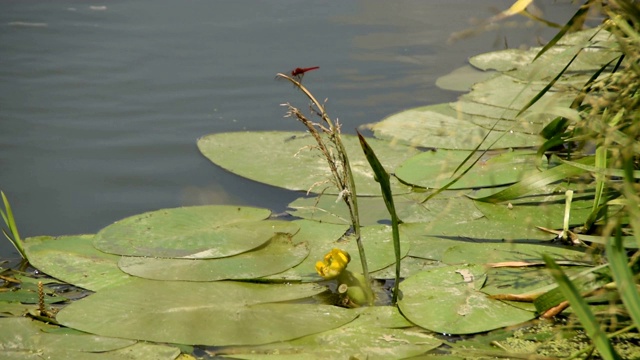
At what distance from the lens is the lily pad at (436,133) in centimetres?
221

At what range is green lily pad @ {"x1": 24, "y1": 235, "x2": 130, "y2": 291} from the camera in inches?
61.0

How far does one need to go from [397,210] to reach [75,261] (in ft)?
2.37

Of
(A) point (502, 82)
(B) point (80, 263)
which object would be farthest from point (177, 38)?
(B) point (80, 263)

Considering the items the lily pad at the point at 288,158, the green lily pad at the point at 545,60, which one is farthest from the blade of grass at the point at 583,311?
the green lily pad at the point at 545,60

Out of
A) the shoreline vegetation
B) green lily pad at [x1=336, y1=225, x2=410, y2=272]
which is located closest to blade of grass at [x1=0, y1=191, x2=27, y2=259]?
the shoreline vegetation

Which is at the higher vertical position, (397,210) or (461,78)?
(461,78)

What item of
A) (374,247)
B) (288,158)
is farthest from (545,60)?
(374,247)

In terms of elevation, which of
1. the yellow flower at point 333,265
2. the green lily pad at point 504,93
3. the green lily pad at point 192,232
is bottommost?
the green lily pad at point 192,232

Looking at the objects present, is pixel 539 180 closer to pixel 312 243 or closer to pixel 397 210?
pixel 397 210

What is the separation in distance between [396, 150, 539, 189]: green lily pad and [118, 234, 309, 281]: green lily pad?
0.44 meters

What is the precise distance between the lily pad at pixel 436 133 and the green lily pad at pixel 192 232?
54cm

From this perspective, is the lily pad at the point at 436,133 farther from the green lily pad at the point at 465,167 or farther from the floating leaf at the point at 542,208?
the floating leaf at the point at 542,208

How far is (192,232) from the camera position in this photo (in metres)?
1.72

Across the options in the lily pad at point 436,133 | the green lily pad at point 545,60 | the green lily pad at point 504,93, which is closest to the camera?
the lily pad at point 436,133
